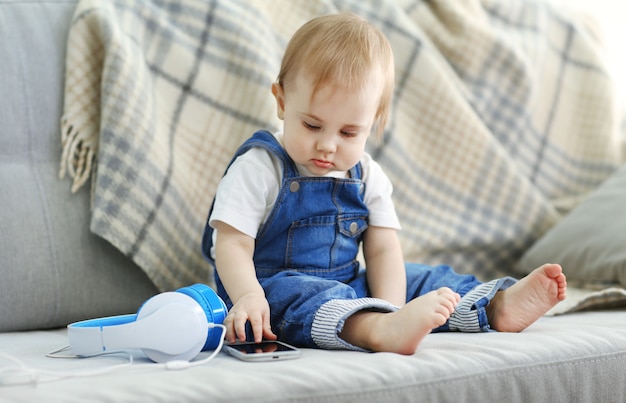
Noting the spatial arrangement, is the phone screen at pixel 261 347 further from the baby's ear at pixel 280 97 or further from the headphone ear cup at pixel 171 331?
the baby's ear at pixel 280 97

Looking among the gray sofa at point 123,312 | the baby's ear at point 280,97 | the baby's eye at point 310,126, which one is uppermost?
the baby's ear at point 280,97

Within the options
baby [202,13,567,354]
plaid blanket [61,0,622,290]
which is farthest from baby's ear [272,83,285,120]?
plaid blanket [61,0,622,290]

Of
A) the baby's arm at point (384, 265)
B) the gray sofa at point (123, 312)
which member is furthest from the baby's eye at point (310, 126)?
the gray sofa at point (123, 312)

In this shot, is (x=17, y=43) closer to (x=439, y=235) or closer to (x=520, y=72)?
(x=439, y=235)

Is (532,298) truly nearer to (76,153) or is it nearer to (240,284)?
(240,284)

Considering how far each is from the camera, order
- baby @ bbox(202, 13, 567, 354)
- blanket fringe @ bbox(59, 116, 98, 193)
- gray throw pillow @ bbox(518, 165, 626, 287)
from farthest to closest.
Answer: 1. gray throw pillow @ bbox(518, 165, 626, 287)
2. blanket fringe @ bbox(59, 116, 98, 193)
3. baby @ bbox(202, 13, 567, 354)

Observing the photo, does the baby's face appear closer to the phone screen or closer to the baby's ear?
the baby's ear

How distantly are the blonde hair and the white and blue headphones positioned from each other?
1.32 feet

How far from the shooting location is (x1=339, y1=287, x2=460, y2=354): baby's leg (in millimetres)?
1071

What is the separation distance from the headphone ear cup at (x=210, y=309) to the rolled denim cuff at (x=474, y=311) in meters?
0.40

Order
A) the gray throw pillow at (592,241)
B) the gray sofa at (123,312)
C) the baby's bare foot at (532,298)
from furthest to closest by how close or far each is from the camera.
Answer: the gray throw pillow at (592,241) → the baby's bare foot at (532,298) → the gray sofa at (123,312)

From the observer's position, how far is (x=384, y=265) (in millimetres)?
1414

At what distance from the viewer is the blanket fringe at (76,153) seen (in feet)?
4.98

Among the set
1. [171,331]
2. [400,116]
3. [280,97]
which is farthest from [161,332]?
[400,116]
